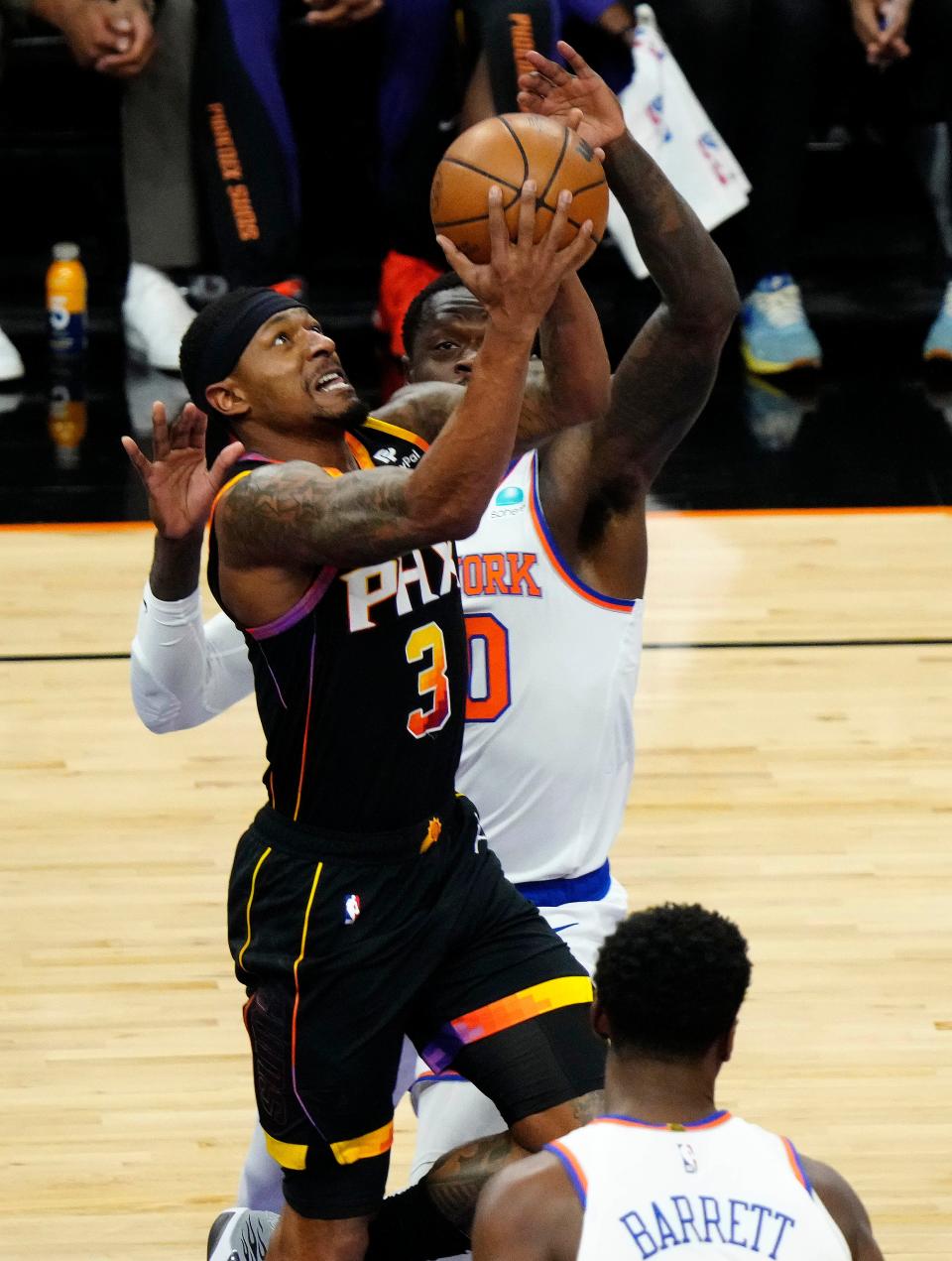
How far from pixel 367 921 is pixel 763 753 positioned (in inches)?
100

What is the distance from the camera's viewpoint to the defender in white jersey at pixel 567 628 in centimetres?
391

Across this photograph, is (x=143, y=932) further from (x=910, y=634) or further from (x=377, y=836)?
(x=910, y=634)

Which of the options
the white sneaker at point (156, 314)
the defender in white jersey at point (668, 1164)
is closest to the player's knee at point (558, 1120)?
the defender in white jersey at point (668, 1164)

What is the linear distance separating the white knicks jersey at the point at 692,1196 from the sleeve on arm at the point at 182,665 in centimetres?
156

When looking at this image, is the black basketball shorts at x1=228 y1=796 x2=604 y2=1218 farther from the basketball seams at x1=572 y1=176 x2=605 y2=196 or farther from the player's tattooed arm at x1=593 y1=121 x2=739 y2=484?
the basketball seams at x1=572 y1=176 x2=605 y2=196

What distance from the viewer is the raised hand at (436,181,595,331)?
3.03m

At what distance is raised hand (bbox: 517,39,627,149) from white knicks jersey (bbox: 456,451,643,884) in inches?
28.6

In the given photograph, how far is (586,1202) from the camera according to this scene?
250cm

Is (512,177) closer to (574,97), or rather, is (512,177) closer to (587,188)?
(587,188)

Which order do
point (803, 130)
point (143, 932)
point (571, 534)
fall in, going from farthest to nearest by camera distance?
point (803, 130)
point (143, 932)
point (571, 534)

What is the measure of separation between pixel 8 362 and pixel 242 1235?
5301 millimetres

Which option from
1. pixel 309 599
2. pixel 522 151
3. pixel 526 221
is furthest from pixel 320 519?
pixel 522 151

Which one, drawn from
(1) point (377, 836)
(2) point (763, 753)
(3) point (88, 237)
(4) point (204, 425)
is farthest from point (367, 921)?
(3) point (88, 237)

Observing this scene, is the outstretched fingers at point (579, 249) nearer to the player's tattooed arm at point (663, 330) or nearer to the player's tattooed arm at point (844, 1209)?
the player's tattooed arm at point (663, 330)
